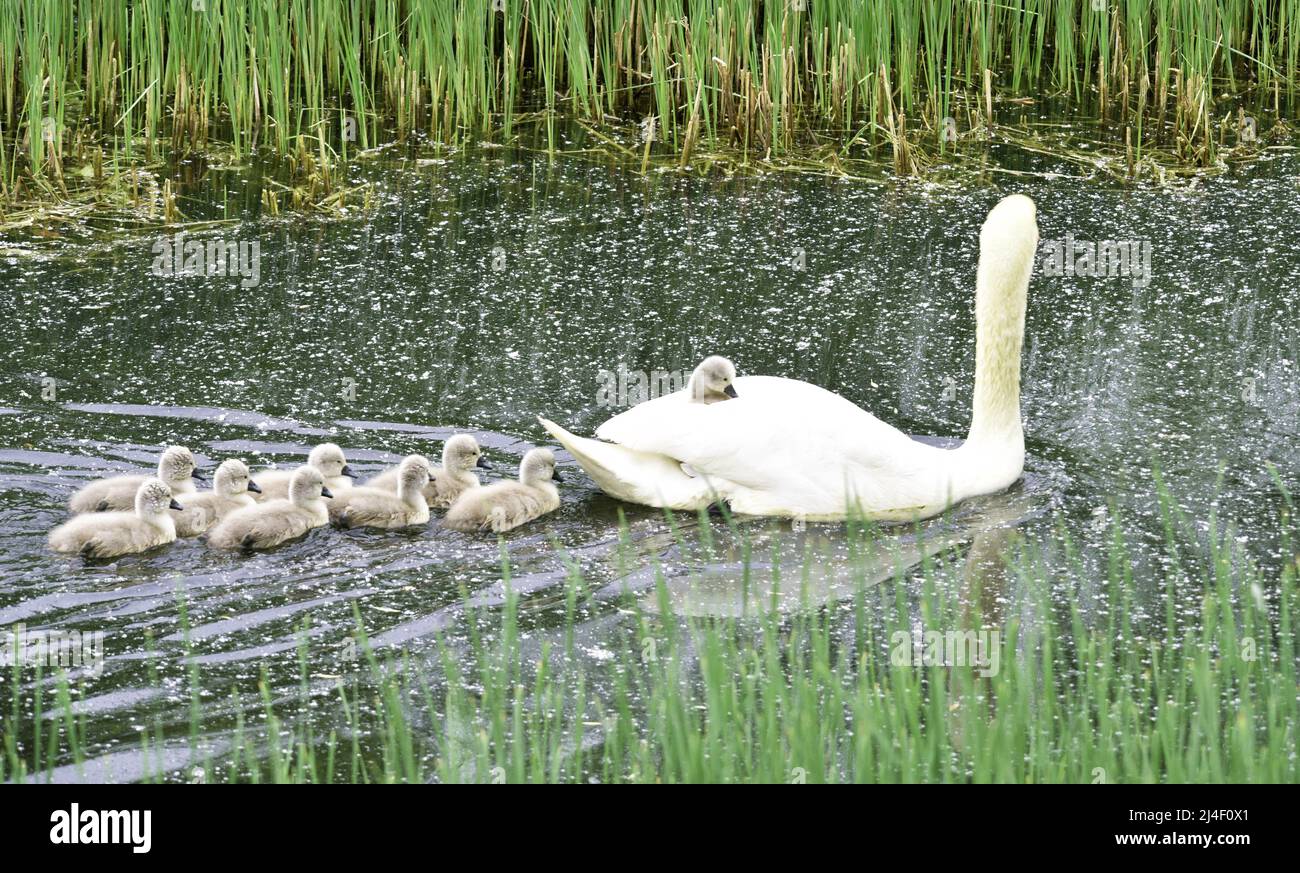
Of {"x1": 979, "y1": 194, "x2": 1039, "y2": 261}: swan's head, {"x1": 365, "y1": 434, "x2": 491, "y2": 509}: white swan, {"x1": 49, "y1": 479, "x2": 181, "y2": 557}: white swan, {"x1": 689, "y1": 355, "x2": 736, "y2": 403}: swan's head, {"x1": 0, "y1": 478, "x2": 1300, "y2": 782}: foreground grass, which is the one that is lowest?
{"x1": 0, "y1": 478, "x2": 1300, "y2": 782}: foreground grass

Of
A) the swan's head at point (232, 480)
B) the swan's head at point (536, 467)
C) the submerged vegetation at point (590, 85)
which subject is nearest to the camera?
the swan's head at point (232, 480)

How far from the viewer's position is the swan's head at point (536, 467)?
5.59 meters

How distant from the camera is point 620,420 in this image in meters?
5.76

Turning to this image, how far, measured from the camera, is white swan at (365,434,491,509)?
5.58m

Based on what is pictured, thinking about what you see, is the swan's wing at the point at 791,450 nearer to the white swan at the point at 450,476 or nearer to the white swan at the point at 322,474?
the white swan at the point at 450,476

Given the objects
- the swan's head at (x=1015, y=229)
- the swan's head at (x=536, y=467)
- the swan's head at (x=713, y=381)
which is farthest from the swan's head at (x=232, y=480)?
the swan's head at (x=1015, y=229)

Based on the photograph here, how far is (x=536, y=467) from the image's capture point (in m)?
5.59

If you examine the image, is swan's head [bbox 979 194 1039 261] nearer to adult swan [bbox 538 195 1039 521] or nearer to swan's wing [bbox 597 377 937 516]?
adult swan [bbox 538 195 1039 521]

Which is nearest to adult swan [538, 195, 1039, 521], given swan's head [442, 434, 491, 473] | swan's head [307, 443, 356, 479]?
swan's head [442, 434, 491, 473]

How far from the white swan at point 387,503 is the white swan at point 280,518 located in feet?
0.15

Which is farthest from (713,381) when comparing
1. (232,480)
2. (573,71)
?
(573,71)

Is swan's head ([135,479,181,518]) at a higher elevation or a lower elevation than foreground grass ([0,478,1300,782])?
higher

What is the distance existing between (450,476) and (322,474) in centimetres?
39
